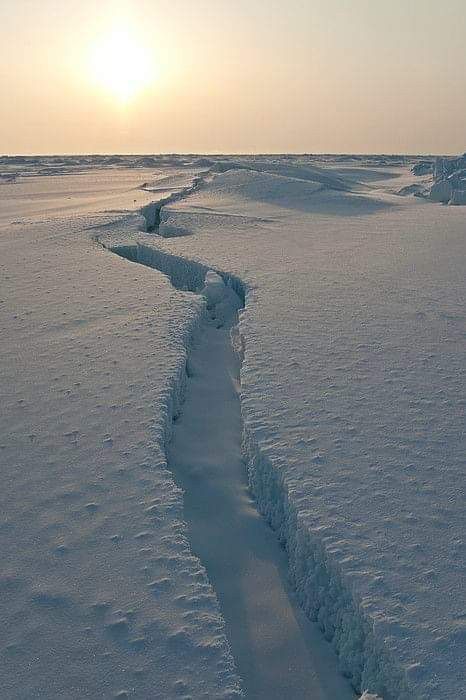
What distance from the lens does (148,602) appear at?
2492mm

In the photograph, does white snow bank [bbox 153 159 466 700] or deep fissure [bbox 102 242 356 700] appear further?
deep fissure [bbox 102 242 356 700]

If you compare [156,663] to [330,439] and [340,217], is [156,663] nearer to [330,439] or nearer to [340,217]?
[330,439]

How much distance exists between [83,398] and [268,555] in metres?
1.74

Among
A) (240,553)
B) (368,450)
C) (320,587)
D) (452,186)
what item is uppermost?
(452,186)

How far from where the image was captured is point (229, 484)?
3.73 meters

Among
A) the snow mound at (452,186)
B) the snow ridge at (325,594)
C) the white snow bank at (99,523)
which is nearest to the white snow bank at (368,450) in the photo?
the snow ridge at (325,594)

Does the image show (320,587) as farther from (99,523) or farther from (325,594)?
(99,523)

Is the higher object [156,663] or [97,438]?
[97,438]

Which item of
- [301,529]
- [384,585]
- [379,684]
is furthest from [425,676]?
[301,529]

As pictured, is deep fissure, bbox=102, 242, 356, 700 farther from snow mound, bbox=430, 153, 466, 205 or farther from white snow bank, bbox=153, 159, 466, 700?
snow mound, bbox=430, 153, 466, 205

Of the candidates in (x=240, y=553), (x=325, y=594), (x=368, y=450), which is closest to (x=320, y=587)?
(x=325, y=594)

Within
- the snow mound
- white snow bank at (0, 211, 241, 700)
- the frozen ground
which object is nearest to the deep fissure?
the frozen ground

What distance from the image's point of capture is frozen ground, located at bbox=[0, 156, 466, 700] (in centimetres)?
230

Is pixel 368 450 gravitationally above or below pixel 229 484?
above
